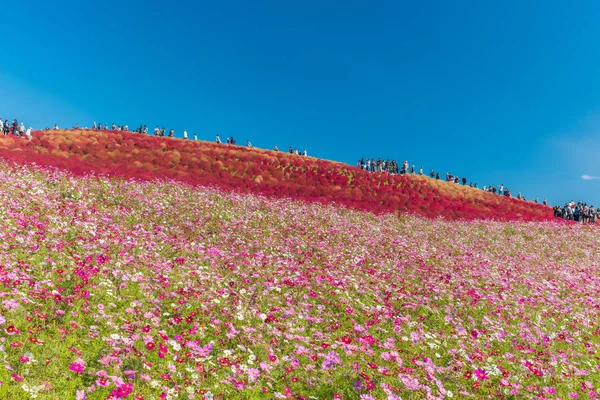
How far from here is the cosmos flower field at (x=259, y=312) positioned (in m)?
5.37

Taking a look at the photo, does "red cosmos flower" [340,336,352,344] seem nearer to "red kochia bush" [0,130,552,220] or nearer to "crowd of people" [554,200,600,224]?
"red kochia bush" [0,130,552,220]

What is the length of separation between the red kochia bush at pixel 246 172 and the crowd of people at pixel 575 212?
238 inches

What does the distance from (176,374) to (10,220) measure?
839 cm

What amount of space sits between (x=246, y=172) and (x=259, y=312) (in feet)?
88.5

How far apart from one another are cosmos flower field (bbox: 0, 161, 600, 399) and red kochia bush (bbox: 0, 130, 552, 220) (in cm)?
1102

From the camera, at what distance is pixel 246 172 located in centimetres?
3416

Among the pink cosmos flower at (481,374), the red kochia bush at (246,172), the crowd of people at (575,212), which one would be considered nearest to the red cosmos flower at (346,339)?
the pink cosmos flower at (481,374)

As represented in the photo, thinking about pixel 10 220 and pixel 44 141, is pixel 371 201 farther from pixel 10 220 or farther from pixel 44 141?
pixel 44 141

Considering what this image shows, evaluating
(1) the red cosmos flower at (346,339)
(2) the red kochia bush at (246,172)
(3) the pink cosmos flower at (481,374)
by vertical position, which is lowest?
(3) the pink cosmos flower at (481,374)

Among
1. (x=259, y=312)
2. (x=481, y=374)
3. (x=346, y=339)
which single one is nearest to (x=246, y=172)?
(x=259, y=312)

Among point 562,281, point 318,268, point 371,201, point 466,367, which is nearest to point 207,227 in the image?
point 318,268

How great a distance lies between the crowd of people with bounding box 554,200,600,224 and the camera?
44497 mm

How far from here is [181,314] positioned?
291 inches

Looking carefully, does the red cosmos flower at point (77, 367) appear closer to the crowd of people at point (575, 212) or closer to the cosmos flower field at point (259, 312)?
the cosmos flower field at point (259, 312)
